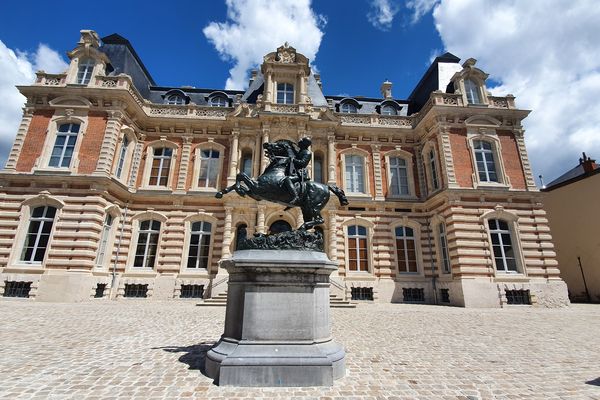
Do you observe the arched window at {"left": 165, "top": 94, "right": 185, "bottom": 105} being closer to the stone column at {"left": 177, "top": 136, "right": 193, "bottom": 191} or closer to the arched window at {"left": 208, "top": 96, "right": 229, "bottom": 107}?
the arched window at {"left": 208, "top": 96, "right": 229, "bottom": 107}

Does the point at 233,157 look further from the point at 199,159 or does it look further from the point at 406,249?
the point at 406,249

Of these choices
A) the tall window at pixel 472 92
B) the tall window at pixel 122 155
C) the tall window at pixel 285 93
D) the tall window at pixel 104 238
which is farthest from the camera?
the tall window at pixel 285 93

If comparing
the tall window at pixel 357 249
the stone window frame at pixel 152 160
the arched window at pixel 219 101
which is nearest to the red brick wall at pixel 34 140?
the stone window frame at pixel 152 160

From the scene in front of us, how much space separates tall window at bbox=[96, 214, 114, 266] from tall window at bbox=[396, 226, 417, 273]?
16.8m

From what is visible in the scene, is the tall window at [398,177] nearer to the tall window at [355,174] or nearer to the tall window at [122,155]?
the tall window at [355,174]

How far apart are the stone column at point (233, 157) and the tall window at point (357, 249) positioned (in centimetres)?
798

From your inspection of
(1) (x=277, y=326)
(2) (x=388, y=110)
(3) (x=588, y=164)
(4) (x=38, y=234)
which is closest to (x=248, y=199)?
(4) (x=38, y=234)

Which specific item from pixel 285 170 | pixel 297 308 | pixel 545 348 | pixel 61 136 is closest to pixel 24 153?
pixel 61 136

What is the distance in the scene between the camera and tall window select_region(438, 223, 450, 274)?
16606mm

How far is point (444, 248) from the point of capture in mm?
17016

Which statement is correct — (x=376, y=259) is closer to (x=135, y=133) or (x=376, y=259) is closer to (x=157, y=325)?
(x=157, y=325)

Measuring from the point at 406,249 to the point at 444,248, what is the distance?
2140 millimetres

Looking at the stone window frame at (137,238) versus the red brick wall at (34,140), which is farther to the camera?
the stone window frame at (137,238)

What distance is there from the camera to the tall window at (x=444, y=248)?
54.5 ft
